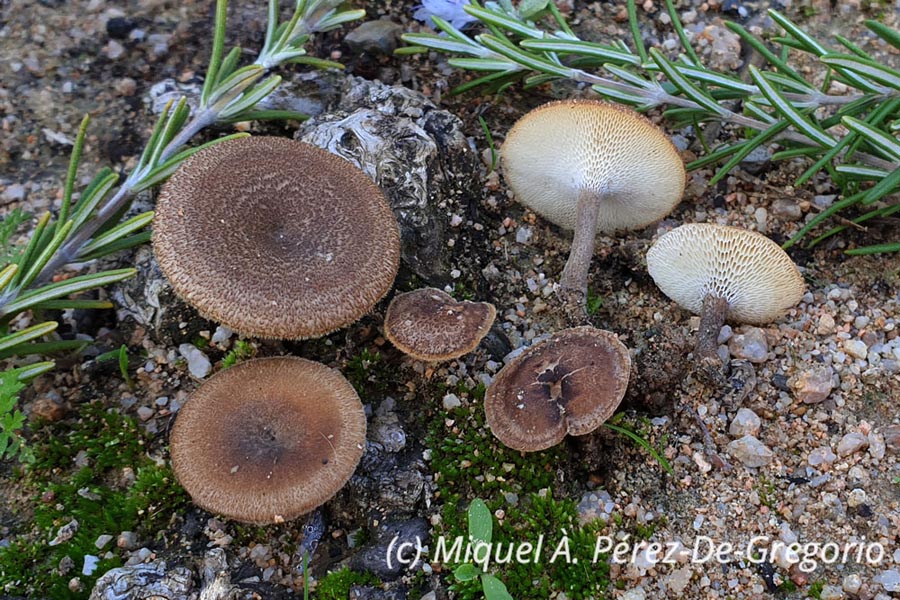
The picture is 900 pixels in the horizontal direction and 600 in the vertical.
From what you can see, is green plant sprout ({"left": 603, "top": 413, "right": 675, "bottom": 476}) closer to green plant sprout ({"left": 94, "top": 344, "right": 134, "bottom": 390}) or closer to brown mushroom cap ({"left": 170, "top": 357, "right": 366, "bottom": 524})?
brown mushroom cap ({"left": 170, "top": 357, "right": 366, "bottom": 524})

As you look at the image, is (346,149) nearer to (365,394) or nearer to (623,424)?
(365,394)

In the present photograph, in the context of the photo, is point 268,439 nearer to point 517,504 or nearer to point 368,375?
point 368,375

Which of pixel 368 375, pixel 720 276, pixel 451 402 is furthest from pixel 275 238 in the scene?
pixel 720 276

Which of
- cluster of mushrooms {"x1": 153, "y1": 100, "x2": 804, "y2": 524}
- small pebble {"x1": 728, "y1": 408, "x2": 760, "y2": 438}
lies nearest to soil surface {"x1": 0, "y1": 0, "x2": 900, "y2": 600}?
small pebble {"x1": 728, "y1": 408, "x2": 760, "y2": 438}

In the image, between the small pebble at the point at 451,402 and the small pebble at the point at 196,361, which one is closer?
the small pebble at the point at 451,402

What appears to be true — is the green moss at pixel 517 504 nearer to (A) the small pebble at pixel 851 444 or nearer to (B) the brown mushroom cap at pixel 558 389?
(B) the brown mushroom cap at pixel 558 389

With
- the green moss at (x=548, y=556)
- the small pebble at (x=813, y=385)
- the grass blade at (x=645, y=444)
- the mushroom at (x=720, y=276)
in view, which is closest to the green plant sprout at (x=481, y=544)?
the green moss at (x=548, y=556)

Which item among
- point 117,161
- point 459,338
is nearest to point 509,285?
point 459,338
